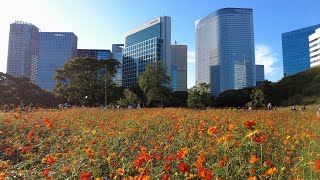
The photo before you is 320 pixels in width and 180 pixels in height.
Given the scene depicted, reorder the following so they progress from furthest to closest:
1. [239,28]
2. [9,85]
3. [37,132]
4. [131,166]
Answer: [239,28], [9,85], [37,132], [131,166]

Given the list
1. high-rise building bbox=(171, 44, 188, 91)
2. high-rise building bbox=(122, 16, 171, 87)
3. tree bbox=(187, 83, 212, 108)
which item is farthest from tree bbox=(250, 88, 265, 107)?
high-rise building bbox=(171, 44, 188, 91)

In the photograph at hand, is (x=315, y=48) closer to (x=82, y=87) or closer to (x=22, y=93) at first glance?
(x=82, y=87)

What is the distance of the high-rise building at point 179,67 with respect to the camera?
122450mm

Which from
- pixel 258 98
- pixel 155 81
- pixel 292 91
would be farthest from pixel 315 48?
pixel 155 81

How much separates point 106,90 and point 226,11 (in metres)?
103

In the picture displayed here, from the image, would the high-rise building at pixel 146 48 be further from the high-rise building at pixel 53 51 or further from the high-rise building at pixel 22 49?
the high-rise building at pixel 22 49

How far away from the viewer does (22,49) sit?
327ft

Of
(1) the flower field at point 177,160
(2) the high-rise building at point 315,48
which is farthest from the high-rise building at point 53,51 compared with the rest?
(1) the flower field at point 177,160

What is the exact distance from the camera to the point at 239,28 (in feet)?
406

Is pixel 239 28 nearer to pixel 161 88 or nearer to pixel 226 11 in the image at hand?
pixel 226 11

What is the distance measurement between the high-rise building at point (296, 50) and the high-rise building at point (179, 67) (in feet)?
164

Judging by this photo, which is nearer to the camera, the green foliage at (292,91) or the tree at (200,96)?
the green foliage at (292,91)

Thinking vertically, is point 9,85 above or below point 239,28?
below

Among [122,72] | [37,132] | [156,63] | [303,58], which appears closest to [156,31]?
[122,72]
